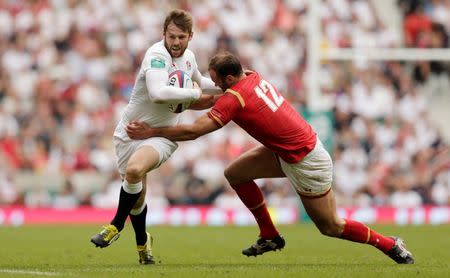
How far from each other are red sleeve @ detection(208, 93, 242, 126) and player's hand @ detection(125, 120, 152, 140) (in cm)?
78

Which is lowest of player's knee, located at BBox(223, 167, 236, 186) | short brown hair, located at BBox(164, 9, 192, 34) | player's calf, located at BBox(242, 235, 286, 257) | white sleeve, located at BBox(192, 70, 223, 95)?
player's calf, located at BBox(242, 235, 286, 257)

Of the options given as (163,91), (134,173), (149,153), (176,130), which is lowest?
(134,173)

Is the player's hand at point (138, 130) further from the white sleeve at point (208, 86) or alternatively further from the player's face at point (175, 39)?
the white sleeve at point (208, 86)

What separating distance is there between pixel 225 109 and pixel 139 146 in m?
1.07

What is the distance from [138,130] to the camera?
1121cm

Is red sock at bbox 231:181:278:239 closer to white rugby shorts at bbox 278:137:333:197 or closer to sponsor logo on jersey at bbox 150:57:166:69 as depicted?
white rugby shorts at bbox 278:137:333:197

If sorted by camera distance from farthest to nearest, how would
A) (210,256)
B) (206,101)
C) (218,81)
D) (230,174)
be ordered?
(210,256), (230,174), (206,101), (218,81)

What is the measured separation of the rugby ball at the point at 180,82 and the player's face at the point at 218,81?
0.34 metres

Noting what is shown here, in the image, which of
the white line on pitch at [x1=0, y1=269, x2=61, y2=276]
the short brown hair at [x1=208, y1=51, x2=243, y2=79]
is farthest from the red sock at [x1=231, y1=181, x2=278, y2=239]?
the white line on pitch at [x1=0, y1=269, x2=61, y2=276]

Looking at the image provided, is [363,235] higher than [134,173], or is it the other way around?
[134,173]

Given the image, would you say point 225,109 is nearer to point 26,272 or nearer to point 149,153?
point 149,153

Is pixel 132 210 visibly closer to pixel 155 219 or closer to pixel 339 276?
pixel 339 276

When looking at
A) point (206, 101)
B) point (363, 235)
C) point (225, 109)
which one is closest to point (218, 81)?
point (225, 109)

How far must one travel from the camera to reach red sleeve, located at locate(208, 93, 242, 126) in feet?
35.2
